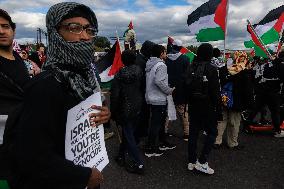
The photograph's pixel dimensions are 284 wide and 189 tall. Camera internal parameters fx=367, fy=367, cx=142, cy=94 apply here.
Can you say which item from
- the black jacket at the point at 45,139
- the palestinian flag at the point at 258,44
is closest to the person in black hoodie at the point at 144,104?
the palestinian flag at the point at 258,44

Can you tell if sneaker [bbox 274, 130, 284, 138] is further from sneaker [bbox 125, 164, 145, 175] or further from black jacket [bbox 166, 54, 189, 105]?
sneaker [bbox 125, 164, 145, 175]

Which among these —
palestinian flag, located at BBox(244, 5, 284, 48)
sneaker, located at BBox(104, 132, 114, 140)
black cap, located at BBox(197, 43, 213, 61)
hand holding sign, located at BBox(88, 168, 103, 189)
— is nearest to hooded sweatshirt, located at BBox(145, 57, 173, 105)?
black cap, located at BBox(197, 43, 213, 61)

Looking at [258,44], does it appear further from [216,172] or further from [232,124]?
[216,172]

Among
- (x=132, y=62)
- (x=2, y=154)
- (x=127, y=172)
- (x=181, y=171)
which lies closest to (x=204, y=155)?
(x=181, y=171)

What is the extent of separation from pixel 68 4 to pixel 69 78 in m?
0.37

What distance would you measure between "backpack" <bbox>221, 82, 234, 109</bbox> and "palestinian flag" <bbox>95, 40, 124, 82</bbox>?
6.08 feet

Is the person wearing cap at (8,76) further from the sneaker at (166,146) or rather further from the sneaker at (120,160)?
the sneaker at (166,146)

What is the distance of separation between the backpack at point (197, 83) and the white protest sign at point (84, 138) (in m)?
3.40

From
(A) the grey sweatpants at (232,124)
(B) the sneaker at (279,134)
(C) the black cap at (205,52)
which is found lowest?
(B) the sneaker at (279,134)

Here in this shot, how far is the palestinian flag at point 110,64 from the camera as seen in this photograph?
655 centimetres

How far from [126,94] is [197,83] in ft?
3.36

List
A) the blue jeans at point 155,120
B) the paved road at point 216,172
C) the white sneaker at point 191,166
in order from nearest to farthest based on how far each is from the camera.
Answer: the paved road at point 216,172, the white sneaker at point 191,166, the blue jeans at point 155,120

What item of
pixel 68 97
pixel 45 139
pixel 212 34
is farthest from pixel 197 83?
pixel 45 139

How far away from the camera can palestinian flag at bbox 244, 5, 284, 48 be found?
29.1 ft
